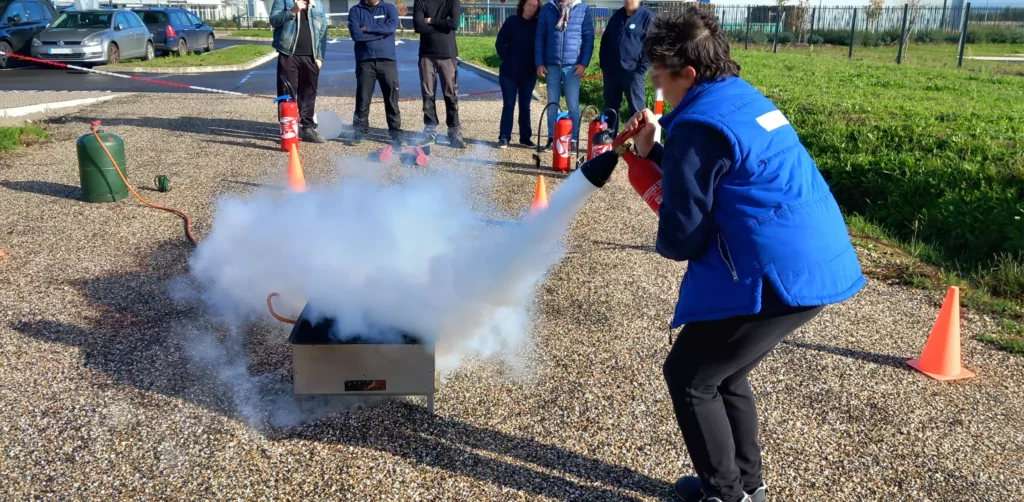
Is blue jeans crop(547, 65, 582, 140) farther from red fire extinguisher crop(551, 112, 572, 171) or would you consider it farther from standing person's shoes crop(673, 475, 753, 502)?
standing person's shoes crop(673, 475, 753, 502)

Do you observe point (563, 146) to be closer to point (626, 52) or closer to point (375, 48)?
point (626, 52)

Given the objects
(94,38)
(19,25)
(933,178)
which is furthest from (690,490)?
(19,25)

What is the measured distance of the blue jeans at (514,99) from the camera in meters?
9.14

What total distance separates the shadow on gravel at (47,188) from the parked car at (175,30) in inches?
663

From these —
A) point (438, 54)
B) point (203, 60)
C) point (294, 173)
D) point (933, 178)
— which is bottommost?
point (294, 173)

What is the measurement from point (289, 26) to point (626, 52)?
4.05m

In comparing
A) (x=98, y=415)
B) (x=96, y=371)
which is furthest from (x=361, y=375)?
(x=96, y=371)

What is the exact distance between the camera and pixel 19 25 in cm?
1897

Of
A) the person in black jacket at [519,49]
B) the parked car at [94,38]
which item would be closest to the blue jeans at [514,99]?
the person in black jacket at [519,49]

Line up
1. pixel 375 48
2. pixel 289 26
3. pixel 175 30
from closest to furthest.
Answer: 1. pixel 289 26
2. pixel 375 48
3. pixel 175 30

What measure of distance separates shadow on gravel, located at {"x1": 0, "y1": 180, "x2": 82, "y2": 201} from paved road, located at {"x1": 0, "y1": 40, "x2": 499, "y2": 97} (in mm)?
7770

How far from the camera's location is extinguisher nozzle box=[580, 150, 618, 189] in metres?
2.74

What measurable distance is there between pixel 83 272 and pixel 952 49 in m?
32.2

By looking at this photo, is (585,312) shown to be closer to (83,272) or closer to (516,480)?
(516,480)
